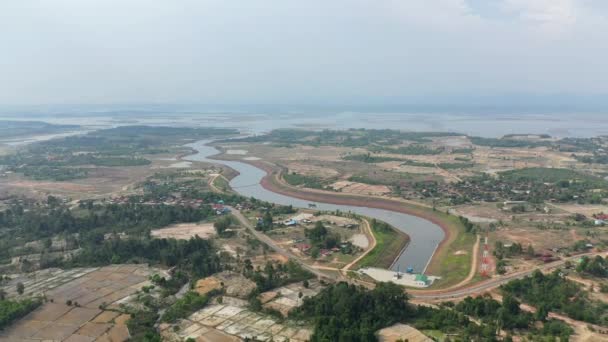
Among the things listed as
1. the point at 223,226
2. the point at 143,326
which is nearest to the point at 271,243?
the point at 223,226

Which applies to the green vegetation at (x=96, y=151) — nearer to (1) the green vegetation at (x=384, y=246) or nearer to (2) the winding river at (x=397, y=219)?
(2) the winding river at (x=397, y=219)

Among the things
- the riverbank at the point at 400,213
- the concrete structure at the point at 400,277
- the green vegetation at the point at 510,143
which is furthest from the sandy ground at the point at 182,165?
the green vegetation at the point at 510,143

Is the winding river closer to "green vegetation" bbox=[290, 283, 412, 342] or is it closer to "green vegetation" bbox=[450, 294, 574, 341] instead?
"green vegetation" bbox=[450, 294, 574, 341]

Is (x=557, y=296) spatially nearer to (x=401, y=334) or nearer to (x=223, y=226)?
(x=401, y=334)

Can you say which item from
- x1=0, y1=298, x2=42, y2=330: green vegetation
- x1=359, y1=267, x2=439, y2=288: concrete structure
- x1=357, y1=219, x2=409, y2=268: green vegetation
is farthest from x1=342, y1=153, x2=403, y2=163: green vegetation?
x1=0, y1=298, x2=42, y2=330: green vegetation

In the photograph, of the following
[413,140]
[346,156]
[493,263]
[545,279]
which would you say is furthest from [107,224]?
[413,140]

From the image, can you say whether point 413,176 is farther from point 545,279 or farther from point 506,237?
point 545,279
